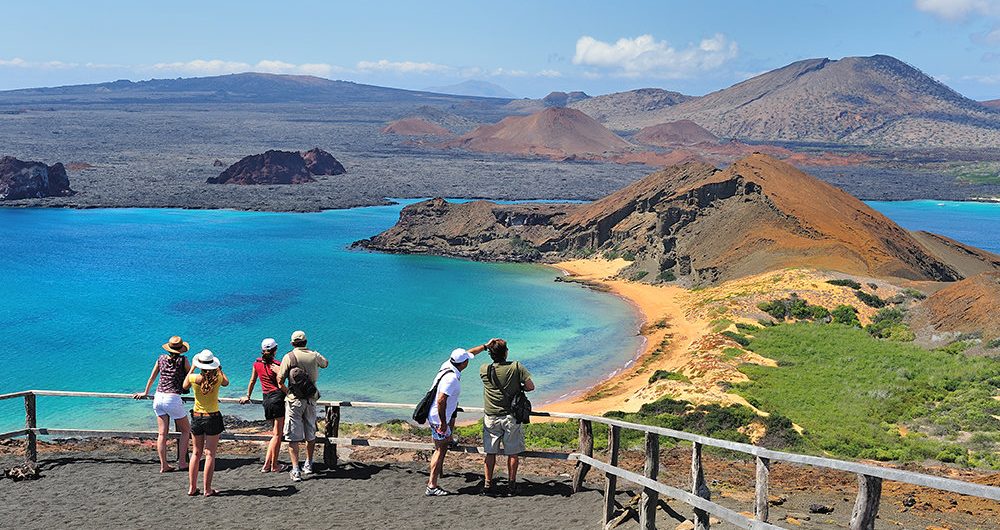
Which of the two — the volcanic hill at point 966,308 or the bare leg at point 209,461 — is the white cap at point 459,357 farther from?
the volcanic hill at point 966,308

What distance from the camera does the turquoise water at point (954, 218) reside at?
80.3 metres

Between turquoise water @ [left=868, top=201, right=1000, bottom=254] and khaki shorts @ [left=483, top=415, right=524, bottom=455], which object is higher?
khaki shorts @ [left=483, top=415, right=524, bottom=455]

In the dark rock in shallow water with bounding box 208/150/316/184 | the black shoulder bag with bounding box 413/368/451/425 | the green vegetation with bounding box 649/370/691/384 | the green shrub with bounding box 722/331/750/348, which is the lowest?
the green vegetation with bounding box 649/370/691/384

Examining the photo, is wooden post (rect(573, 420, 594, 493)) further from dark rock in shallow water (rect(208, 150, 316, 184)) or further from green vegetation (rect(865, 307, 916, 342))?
dark rock in shallow water (rect(208, 150, 316, 184))

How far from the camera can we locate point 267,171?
113625 mm

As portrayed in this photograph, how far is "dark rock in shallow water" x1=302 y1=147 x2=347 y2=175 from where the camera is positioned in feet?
414

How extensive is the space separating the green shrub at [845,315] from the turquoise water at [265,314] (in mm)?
8002

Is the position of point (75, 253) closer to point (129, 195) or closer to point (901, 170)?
point (129, 195)

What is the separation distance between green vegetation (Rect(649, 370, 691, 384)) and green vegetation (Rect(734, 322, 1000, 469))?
193cm

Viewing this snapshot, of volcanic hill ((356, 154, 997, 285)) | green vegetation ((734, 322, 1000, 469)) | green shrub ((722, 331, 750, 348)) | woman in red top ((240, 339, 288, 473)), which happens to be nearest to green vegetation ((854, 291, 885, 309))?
green vegetation ((734, 322, 1000, 469))

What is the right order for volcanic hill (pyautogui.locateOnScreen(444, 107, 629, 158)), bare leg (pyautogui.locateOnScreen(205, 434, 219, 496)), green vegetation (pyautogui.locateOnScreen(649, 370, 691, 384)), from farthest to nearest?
volcanic hill (pyautogui.locateOnScreen(444, 107, 629, 158)), green vegetation (pyautogui.locateOnScreen(649, 370, 691, 384)), bare leg (pyautogui.locateOnScreen(205, 434, 219, 496))

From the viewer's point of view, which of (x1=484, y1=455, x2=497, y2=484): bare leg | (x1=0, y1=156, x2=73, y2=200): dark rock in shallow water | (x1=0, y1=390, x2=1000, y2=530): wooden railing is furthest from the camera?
(x1=0, y1=156, x2=73, y2=200): dark rock in shallow water

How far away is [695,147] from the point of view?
189m

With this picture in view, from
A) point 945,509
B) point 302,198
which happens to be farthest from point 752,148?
point 945,509
